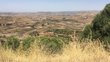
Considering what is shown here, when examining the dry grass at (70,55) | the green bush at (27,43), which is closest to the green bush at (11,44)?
the green bush at (27,43)

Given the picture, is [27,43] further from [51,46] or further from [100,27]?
[100,27]

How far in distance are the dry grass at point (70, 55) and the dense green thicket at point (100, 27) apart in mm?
3183

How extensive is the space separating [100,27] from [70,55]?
15.9 ft

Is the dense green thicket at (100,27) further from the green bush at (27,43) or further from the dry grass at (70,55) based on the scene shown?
the dry grass at (70,55)

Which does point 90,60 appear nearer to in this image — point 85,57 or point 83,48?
point 85,57

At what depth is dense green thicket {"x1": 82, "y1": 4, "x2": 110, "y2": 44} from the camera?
10.8 m

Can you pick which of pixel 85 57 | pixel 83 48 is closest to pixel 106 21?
pixel 83 48

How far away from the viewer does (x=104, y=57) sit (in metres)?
6.93

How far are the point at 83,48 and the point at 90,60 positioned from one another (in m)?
1.12

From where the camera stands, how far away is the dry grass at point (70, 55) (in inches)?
260

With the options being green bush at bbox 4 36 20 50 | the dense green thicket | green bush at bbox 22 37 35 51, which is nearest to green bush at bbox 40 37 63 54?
green bush at bbox 22 37 35 51

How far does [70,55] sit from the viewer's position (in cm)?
688

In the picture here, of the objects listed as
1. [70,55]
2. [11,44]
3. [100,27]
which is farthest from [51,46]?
[100,27]

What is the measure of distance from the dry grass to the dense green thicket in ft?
10.4
